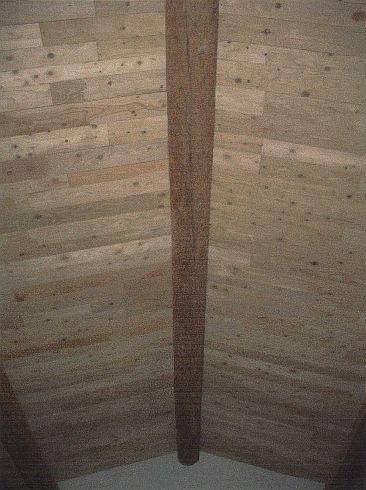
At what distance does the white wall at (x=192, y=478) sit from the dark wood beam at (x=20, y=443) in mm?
590

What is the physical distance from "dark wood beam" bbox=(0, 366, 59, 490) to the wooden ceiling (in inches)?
4.6

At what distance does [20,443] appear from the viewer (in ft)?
15.6

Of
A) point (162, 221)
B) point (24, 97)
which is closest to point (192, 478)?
point (162, 221)

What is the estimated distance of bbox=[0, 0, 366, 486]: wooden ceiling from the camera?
9.27ft

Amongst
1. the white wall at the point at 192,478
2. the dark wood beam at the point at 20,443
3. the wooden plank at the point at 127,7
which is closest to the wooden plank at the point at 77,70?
the wooden plank at the point at 127,7

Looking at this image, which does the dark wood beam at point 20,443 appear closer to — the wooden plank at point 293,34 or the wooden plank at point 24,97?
the wooden plank at point 24,97

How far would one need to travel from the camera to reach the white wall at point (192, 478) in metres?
5.74

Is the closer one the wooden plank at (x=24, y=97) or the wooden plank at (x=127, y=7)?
the wooden plank at (x=127, y=7)

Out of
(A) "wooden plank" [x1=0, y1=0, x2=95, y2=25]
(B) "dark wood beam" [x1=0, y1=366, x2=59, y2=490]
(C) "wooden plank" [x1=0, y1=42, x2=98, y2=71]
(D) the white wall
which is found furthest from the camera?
(D) the white wall

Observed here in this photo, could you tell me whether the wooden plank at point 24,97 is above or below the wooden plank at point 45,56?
below

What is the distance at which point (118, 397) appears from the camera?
494cm

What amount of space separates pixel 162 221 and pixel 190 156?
0.59 metres

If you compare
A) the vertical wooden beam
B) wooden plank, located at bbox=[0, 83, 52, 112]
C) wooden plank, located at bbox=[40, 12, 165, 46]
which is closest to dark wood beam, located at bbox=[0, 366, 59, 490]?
the vertical wooden beam

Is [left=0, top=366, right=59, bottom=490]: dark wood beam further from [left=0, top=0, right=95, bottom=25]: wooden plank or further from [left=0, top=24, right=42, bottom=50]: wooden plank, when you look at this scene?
[left=0, top=0, right=95, bottom=25]: wooden plank
